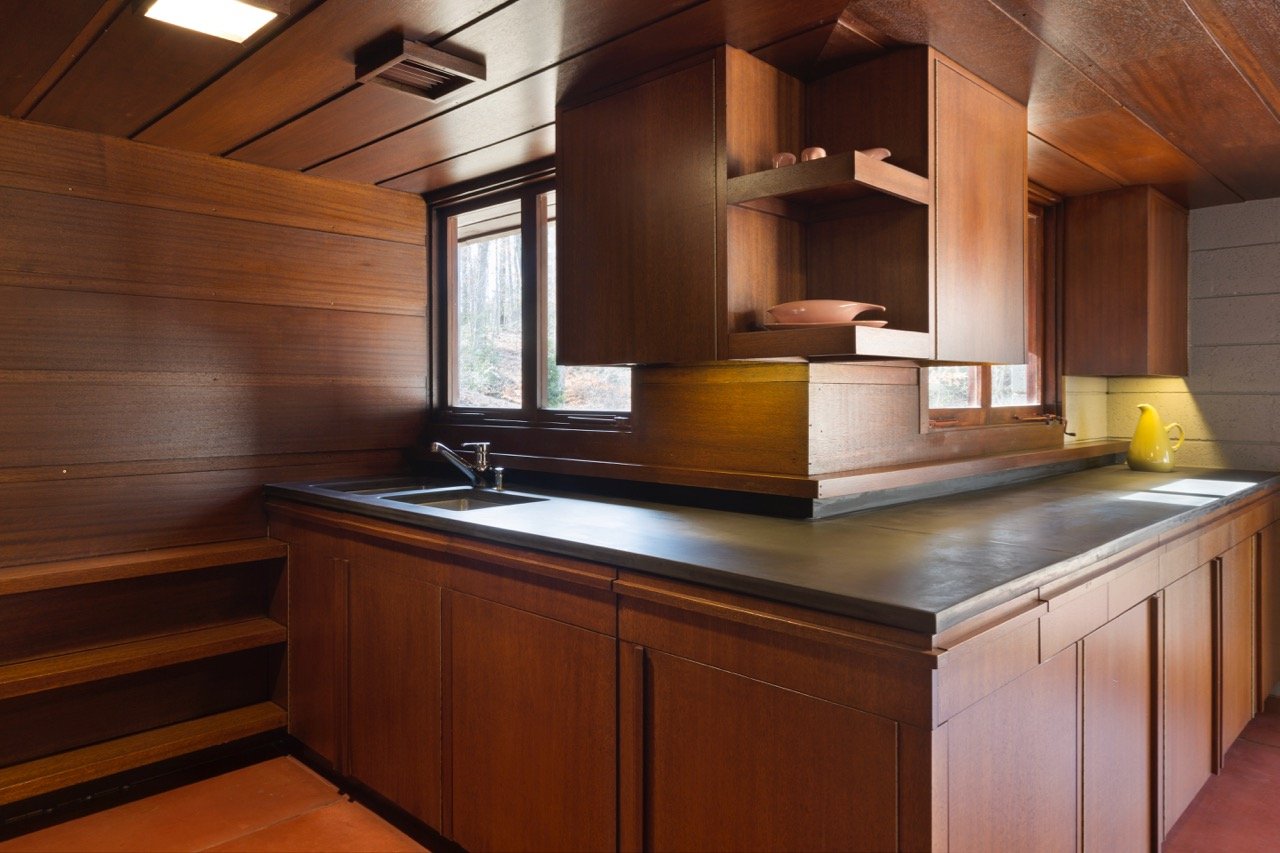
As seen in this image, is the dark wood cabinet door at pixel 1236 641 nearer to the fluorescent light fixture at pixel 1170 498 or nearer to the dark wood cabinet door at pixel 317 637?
the fluorescent light fixture at pixel 1170 498

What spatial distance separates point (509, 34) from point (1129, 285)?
275 centimetres

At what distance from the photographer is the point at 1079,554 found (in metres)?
1.61

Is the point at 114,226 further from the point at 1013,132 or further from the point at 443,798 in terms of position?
the point at 1013,132

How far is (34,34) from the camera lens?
1931mm

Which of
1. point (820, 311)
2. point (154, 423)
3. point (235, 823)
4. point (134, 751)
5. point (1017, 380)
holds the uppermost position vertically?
point (820, 311)

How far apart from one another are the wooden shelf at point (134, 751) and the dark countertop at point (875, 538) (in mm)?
768

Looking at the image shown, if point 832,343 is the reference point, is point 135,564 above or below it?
below

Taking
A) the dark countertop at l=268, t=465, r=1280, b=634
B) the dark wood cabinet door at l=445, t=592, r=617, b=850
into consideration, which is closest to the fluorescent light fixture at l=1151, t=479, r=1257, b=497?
the dark countertop at l=268, t=465, r=1280, b=634

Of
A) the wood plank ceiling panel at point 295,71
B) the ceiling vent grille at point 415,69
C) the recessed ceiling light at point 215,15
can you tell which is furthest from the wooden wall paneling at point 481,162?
the recessed ceiling light at point 215,15

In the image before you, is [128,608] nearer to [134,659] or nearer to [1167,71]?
[134,659]

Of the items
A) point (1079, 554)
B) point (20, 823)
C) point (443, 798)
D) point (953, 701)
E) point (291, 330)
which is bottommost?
point (20, 823)

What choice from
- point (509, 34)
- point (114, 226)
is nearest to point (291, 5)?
point (509, 34)

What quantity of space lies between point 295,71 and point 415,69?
311 mm

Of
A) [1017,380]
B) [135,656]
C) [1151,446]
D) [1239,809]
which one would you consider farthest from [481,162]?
[1239,809]
